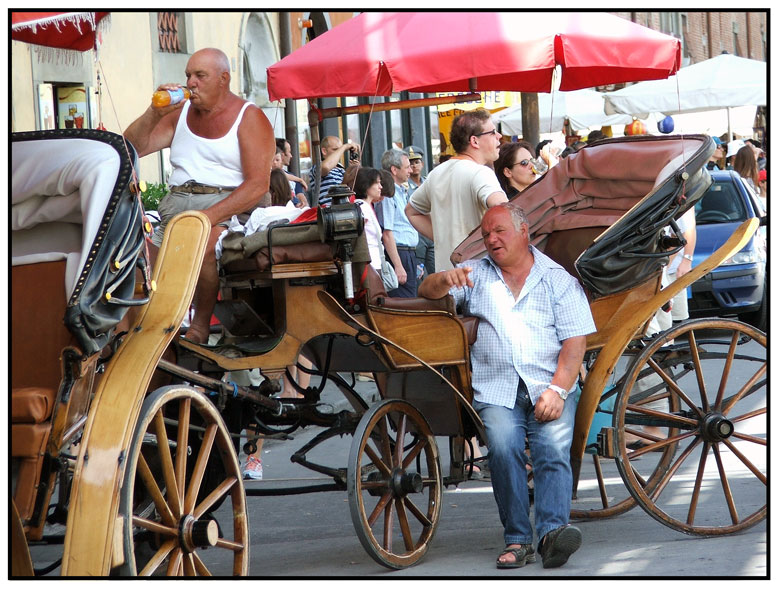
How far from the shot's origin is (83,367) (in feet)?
12.0

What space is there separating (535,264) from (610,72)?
225cm

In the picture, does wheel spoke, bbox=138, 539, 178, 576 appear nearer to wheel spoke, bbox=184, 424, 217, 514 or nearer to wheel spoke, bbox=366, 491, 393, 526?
wheel spoke, bbox=184, 424, 217, 514

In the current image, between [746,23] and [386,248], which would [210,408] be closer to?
[386,248]

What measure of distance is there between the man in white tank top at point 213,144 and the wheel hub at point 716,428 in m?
2.24

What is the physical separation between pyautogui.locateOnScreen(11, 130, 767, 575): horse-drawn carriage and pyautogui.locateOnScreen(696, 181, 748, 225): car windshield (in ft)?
22.0

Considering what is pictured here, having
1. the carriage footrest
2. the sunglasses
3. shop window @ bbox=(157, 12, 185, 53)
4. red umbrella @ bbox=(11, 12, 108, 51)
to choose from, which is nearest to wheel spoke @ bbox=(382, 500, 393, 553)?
the carriage footrest

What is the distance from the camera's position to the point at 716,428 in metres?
5.33

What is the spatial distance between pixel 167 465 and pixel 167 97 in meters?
1.79

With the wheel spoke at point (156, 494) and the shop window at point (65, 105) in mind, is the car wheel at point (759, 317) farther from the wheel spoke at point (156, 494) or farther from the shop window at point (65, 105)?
the wheel spoke at point (156, 494)

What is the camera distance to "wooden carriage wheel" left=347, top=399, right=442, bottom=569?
15.2 ft

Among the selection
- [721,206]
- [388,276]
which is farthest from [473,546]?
[721,206]

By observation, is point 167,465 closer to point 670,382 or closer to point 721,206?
point 670,382

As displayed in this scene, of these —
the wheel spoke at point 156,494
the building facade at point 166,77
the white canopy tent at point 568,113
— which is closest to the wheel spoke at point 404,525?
the wheel spoke at point 156,494

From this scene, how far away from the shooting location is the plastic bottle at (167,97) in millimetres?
5031
